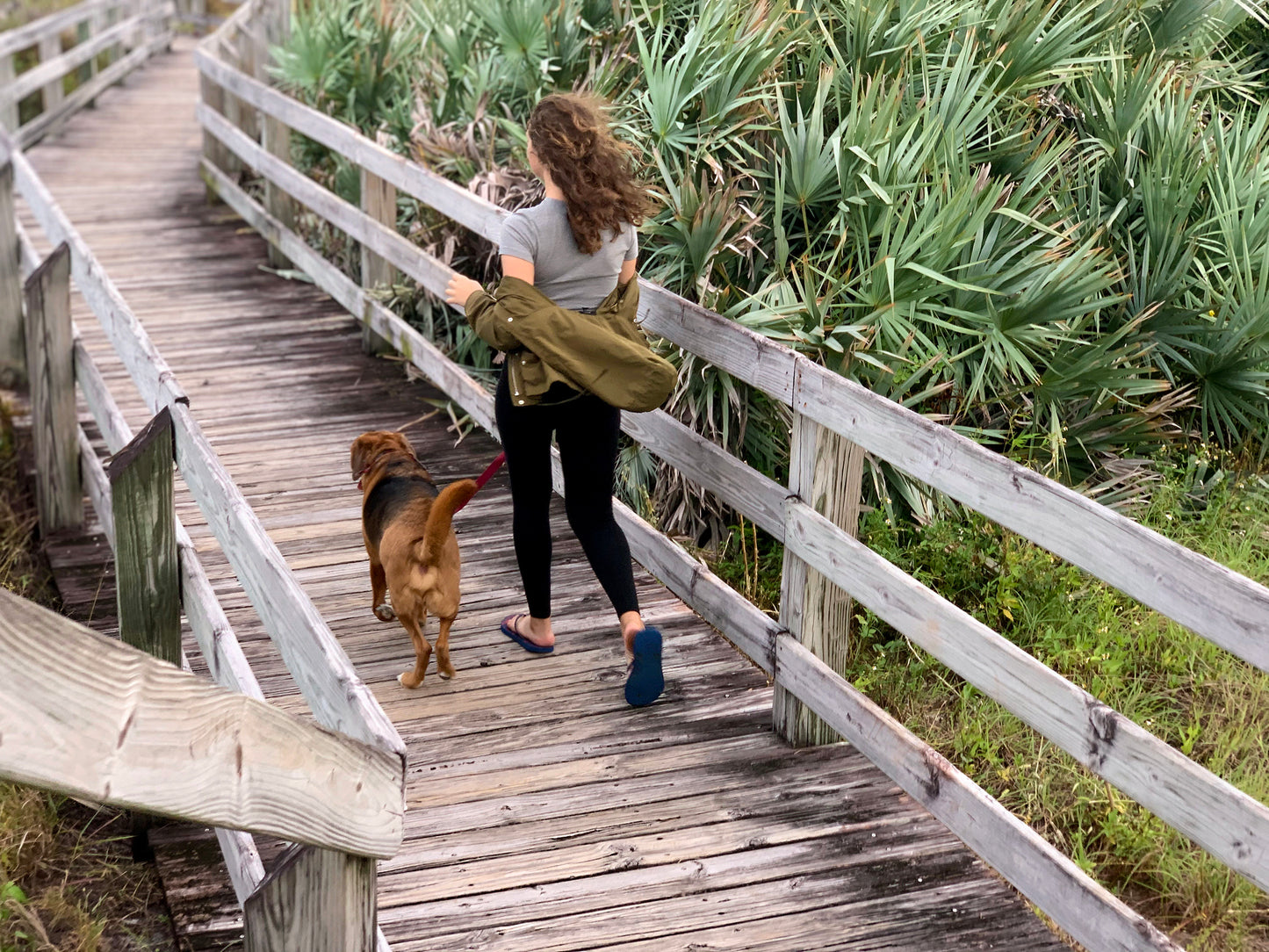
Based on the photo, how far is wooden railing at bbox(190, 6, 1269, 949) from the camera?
2.64 metres

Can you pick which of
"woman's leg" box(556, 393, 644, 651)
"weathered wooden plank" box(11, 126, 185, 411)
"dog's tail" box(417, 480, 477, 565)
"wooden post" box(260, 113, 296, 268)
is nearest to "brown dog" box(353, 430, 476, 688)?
"dog's tail" box(417, 480, 477, 565)

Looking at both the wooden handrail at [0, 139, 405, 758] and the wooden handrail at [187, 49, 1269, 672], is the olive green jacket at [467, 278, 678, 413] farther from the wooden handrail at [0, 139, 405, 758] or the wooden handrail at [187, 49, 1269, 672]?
the wooden handrail at [0, 139, 405, 758]

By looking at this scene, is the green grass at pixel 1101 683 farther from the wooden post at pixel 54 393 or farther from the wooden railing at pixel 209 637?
the wooden post at pixel 54 393

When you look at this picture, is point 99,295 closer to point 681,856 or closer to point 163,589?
point 163,589

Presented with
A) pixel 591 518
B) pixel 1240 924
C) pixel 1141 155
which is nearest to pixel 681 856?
pixel 591 518

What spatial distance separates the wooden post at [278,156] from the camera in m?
9.83

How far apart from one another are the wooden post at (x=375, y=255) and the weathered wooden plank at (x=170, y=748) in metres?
5.95

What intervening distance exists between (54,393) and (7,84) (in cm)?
868

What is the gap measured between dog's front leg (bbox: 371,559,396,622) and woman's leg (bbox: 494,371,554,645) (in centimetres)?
51

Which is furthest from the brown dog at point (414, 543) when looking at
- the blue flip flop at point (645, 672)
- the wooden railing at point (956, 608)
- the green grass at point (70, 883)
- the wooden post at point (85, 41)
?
the wooden post at point (85, 41)

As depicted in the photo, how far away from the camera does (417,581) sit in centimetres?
414

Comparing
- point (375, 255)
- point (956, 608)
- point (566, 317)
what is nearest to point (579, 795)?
point (956, 608)

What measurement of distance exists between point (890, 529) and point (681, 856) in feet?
7.25

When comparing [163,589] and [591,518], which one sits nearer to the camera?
[163,589]
